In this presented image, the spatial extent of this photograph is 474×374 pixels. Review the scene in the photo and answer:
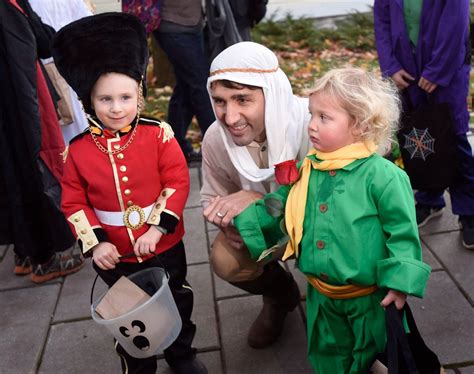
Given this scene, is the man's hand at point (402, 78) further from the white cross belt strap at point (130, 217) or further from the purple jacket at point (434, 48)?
the white cross belt strap at point (130, 217)

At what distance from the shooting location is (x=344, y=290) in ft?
6.81

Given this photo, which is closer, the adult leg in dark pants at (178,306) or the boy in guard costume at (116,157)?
the boy in guard costume at (116,157)

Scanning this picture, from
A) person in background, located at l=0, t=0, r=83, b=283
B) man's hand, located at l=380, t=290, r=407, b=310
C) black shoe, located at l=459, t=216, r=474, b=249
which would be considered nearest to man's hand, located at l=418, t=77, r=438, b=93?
black shoe, located at l=459, t=216, r=474, b=249

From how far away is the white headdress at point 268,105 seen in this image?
226 centimetres

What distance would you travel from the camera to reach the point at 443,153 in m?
3.16

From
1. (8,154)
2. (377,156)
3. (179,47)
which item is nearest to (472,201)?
Answer: (377,156)

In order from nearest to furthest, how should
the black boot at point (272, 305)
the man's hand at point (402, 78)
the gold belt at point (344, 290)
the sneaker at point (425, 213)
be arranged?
the gold belt at point (344, 290) → the black boot at point (272, 305) → the man's hand at point (402, 78) → the sneaker at point (425, 213)

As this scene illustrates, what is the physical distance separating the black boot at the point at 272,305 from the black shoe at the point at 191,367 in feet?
0.98

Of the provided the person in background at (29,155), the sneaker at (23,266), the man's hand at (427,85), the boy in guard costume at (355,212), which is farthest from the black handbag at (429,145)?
the sneaker at (23,266)

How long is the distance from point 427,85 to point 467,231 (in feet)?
2.89

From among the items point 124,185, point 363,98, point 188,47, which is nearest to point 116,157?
point 124,185

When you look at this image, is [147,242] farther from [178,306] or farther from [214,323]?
[214,323]

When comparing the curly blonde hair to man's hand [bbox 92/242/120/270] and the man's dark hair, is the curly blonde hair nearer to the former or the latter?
the man's dark hair

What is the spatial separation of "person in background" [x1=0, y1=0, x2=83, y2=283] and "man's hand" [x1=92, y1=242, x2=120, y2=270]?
1.11 meters
